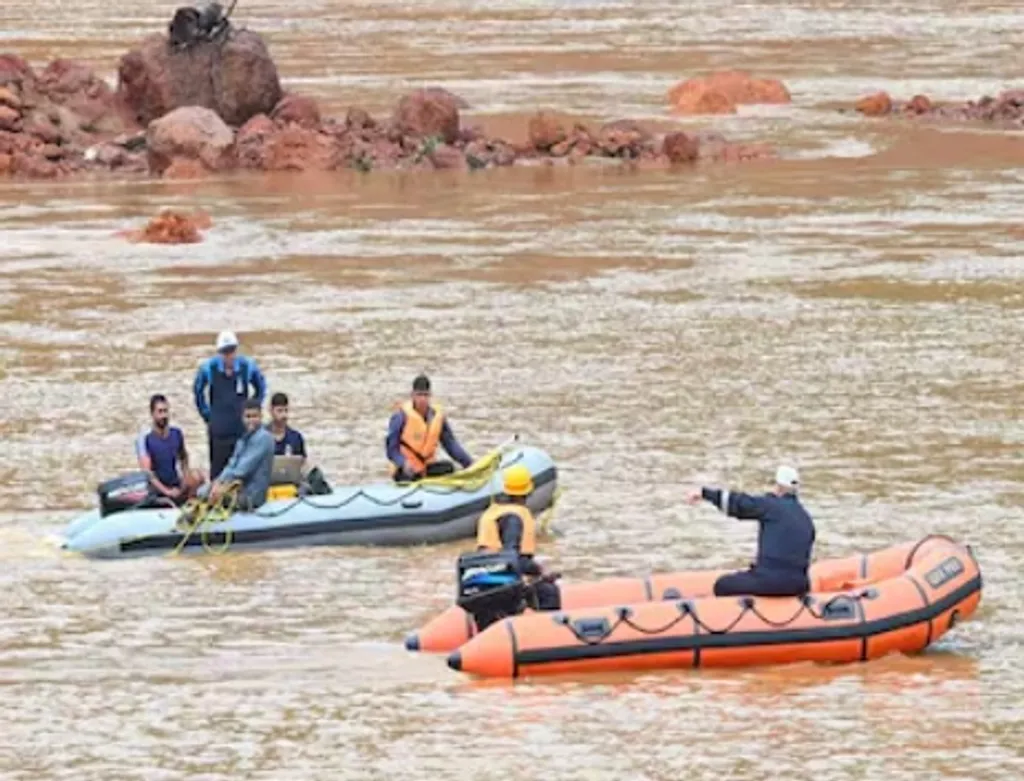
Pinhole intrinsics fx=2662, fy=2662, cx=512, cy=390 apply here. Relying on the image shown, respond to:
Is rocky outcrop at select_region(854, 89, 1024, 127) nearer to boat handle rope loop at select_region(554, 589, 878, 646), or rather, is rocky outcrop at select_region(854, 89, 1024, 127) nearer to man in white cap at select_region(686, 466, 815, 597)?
man in white cap at select_region(686, 466, 815, 597)

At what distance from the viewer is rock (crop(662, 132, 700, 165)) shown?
4800 centimetres

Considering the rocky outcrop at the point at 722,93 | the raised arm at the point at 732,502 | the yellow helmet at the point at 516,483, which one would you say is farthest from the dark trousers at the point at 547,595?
the rocky outcrop at the point at 722,93

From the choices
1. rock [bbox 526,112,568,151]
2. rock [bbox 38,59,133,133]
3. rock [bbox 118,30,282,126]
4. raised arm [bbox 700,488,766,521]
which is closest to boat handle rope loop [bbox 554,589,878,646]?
raised arm [bbox 700,488,766,521]

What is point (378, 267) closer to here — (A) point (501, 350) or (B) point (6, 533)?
(A) point (501, 350)

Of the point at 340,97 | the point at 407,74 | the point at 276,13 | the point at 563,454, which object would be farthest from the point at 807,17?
the point at 563,454

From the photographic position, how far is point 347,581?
771 inches

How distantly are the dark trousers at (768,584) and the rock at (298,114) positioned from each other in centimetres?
3320

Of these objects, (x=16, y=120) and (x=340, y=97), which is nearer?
(x=16, y=120)

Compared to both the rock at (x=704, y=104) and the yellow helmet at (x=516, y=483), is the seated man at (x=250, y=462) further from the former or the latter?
the rock at (x=704, y=104)

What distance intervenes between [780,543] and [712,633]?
713 mm

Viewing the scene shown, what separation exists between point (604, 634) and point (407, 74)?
166 ft

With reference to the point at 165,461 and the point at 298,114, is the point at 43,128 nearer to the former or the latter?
the point at 298,114

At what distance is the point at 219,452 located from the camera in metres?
21.1

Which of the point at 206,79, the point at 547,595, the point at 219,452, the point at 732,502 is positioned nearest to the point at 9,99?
the point at 206,79
